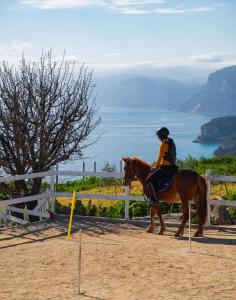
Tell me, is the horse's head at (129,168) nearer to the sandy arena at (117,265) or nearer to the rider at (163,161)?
the rider at (163,161)

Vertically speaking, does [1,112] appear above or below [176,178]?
above

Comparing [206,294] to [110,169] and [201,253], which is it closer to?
[201,253]

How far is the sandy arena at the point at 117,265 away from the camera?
8.72 meters

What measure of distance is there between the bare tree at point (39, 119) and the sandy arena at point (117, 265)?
6064mm

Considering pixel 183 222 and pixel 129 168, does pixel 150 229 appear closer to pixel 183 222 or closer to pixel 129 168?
pixel 183 222

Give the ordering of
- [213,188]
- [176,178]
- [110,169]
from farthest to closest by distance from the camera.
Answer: [110,169], [213,188], [176,178]

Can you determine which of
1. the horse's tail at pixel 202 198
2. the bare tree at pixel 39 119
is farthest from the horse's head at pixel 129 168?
the bare tree at pixel 39 119

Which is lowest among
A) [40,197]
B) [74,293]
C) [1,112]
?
[74,293]

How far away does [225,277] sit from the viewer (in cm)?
952

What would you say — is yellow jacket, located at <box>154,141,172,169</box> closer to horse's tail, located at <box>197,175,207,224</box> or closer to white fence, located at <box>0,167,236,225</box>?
horse's tail, located at <box>197,175,207,224</box>

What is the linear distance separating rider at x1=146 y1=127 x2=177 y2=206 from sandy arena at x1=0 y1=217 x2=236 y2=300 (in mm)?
1379

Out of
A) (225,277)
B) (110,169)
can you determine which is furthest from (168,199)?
(110,169)

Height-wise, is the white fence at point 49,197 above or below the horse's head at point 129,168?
below

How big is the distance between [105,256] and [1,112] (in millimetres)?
10823
